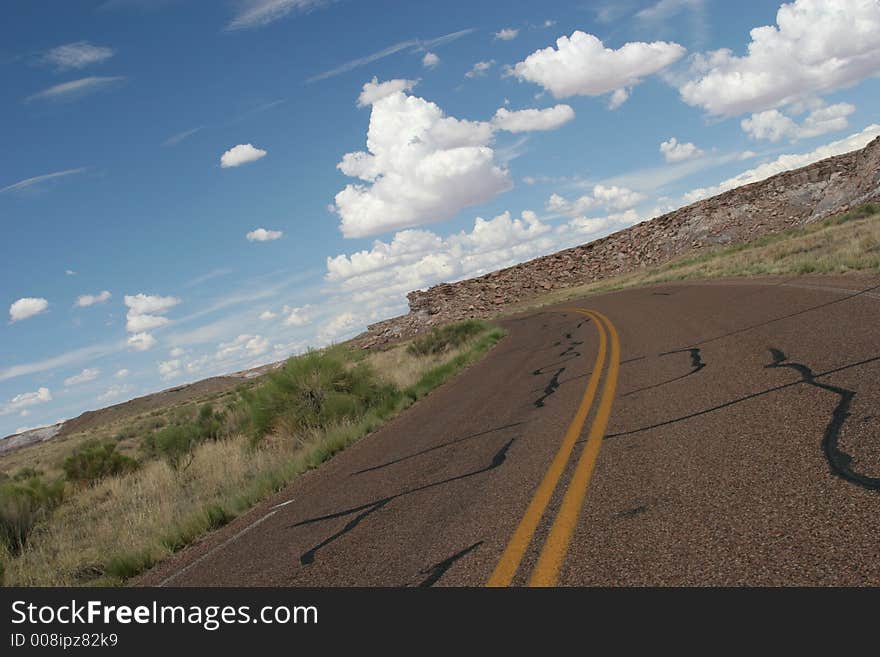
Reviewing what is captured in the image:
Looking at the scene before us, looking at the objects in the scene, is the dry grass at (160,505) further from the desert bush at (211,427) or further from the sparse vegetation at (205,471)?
the desert bush at (211,427)

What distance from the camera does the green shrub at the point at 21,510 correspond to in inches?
449

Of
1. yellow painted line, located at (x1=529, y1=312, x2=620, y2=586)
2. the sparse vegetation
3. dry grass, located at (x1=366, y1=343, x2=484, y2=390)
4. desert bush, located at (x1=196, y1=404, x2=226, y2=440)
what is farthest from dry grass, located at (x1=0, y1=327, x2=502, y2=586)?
→ yellow painted line, located at (x1=529, y1=312, x2=620, y2=586)

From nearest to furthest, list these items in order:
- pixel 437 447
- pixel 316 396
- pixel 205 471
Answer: pixel 437 447, pixel 205 471, pixel 316 396

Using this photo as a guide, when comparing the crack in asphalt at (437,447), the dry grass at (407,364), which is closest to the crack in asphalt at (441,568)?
the crack in asphalt at (437,447)

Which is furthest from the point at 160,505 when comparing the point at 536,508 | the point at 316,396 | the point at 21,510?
the point at 536,508

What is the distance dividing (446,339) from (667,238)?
130 feet

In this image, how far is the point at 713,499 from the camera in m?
4.65

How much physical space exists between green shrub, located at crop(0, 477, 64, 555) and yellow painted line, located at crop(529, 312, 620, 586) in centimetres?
882

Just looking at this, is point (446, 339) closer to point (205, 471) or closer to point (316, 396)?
point (316, 396)

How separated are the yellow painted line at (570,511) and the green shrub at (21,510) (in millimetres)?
8816

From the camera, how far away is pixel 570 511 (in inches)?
198

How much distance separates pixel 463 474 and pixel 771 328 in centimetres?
694
